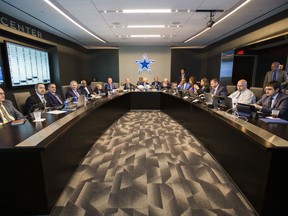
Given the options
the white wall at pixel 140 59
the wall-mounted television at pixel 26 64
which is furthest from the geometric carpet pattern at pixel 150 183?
the white wall at pixel 140 59

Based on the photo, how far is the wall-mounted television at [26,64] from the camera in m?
4.55

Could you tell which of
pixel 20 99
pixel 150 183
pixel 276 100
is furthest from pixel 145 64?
pixel 150 183

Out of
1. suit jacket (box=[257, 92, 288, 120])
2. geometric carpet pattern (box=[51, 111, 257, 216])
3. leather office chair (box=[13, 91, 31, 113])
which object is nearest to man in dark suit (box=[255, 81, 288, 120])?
suit jacket (box=[257, 92, 288, 120])

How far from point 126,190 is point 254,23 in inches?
233

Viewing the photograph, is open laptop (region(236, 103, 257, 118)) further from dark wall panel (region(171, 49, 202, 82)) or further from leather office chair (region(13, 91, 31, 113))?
dark wall panel (region(171, 49, 202, 82))

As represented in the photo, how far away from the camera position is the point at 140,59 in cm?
970

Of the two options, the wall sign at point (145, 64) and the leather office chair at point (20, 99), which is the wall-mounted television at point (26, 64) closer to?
the leather office chair at point (20, 99)

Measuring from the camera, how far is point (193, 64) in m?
10.1

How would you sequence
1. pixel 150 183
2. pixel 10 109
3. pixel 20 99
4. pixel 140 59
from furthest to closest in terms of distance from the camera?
pixel 140 59
pixel 20 99
pixel 10 109
pixel 150 183

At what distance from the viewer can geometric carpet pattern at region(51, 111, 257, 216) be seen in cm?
177

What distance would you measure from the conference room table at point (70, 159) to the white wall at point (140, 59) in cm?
739

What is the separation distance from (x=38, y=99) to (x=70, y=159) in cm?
155

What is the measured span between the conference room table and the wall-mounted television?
295cm

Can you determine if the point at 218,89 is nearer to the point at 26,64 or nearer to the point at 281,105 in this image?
the point at 281,105
